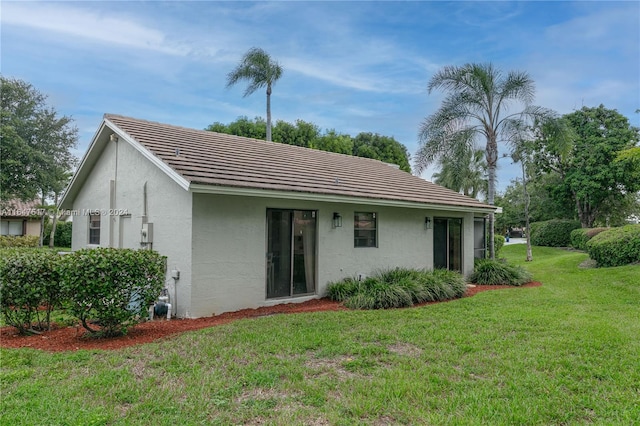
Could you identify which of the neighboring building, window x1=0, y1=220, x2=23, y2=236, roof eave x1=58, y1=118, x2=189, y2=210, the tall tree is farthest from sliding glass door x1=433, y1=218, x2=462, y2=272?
window x1=0, y1=220, x2=23, y2=236

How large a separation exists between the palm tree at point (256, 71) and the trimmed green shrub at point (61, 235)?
20.1 metres

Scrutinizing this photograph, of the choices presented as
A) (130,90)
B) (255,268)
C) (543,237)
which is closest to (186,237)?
(255,268)

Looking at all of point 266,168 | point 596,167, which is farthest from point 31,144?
point 596,167

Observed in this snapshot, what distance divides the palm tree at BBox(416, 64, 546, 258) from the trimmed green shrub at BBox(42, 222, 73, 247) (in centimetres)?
3053

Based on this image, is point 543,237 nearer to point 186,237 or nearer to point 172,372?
point 186,237

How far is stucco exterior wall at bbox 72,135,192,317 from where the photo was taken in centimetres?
820

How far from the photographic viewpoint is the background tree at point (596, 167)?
27.9 meters

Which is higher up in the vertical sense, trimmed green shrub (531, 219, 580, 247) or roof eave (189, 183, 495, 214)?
roof eave (189, 183, 495, 214)

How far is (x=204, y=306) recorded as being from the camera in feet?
26.6

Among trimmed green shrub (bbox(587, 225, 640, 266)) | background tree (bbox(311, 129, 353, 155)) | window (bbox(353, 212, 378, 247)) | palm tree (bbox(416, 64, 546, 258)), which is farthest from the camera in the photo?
background tree (bbox(311, 129, 353, 155))

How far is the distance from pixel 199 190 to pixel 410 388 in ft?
17.3

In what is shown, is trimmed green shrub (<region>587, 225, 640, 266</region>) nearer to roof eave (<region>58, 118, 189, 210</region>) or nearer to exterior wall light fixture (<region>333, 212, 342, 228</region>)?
exterior wall light fixture (<region>333, 212, 342, 228</region>)

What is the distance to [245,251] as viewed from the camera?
28.7ft

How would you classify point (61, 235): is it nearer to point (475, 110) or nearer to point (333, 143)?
point (333, 143)
